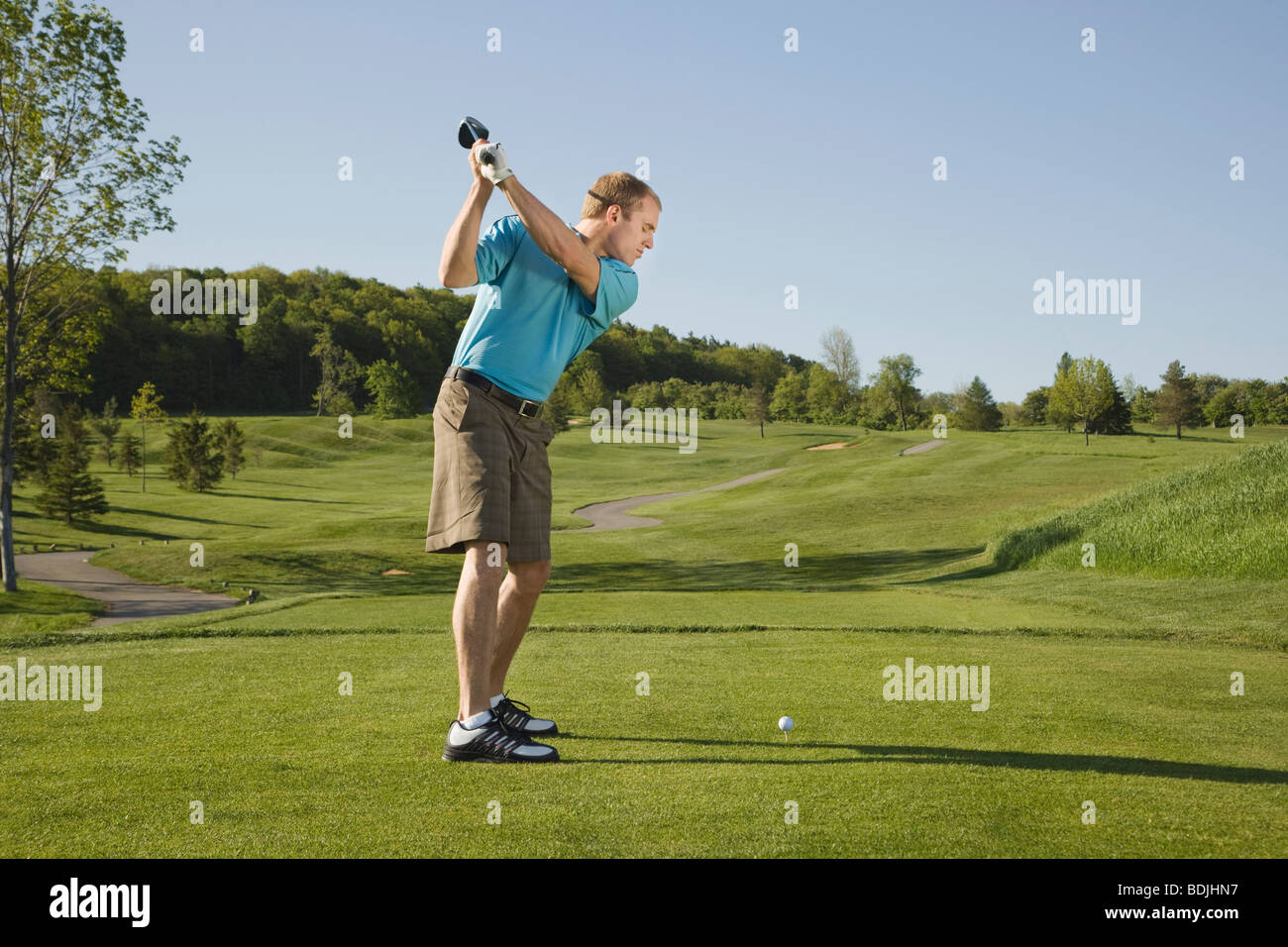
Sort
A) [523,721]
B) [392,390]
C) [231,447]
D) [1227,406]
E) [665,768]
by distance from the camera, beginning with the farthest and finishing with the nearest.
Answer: [392,390], [1227,406], [231,447], [523,721], [665,768]

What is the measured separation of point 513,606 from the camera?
4496 mm

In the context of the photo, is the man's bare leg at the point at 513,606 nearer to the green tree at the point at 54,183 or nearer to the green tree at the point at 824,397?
the green tree at the point at 54,183

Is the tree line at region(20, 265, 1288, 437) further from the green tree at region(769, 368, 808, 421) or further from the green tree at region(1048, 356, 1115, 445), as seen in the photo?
the green tree at region(1048, 356, 1115, 445)

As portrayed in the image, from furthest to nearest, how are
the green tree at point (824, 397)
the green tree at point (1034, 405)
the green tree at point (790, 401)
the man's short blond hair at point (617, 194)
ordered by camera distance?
the green tree at point (790, 401)
the green tree at point (824, 397)
the green tree at point (1034, 405)
the man's short blond hair at point (617, 194)

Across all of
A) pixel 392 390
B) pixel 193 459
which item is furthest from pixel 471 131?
pixel 392 390

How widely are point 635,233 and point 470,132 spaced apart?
933 millimetres

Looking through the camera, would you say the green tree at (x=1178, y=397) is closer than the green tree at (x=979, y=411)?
Yes

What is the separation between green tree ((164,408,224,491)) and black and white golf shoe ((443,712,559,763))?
47.3m

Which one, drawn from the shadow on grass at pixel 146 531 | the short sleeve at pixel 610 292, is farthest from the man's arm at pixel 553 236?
the shadow on grass at pixel 146 531

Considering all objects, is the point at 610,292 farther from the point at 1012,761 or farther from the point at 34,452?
the point at 34,452

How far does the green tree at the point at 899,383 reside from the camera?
87625 millimetres
